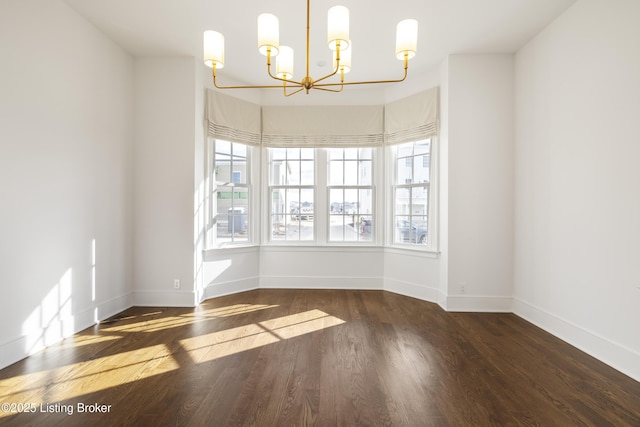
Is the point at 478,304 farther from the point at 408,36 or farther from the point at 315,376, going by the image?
the point at 408,36

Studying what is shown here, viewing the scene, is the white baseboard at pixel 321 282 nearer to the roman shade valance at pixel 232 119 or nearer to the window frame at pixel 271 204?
the window frame at pixel 271 204

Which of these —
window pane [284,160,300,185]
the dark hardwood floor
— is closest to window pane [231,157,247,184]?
window pane [284,160,300,185]

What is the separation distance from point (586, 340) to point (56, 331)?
4.77 metres

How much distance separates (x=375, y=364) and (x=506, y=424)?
2.99ft

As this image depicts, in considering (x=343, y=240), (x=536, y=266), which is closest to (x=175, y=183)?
(x=343, y=240)

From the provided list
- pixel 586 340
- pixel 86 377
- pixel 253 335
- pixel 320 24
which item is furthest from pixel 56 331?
pixel 586 340

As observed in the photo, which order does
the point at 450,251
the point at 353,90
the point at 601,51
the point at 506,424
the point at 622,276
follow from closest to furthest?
the point at 506,424 → the point at 622,276 → the point at 601,51 → the point at 450,251 → the point at 353,90

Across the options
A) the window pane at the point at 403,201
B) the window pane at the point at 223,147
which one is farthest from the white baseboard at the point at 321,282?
the window pane at the point at 223,147

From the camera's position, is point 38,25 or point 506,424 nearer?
point 506,424

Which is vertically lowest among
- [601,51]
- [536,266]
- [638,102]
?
[536,266]

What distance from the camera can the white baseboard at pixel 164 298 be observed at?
380 cm

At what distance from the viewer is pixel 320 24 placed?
3.11 meters

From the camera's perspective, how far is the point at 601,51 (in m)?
2.54

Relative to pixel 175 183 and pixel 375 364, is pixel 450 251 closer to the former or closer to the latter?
pixel 375 364
